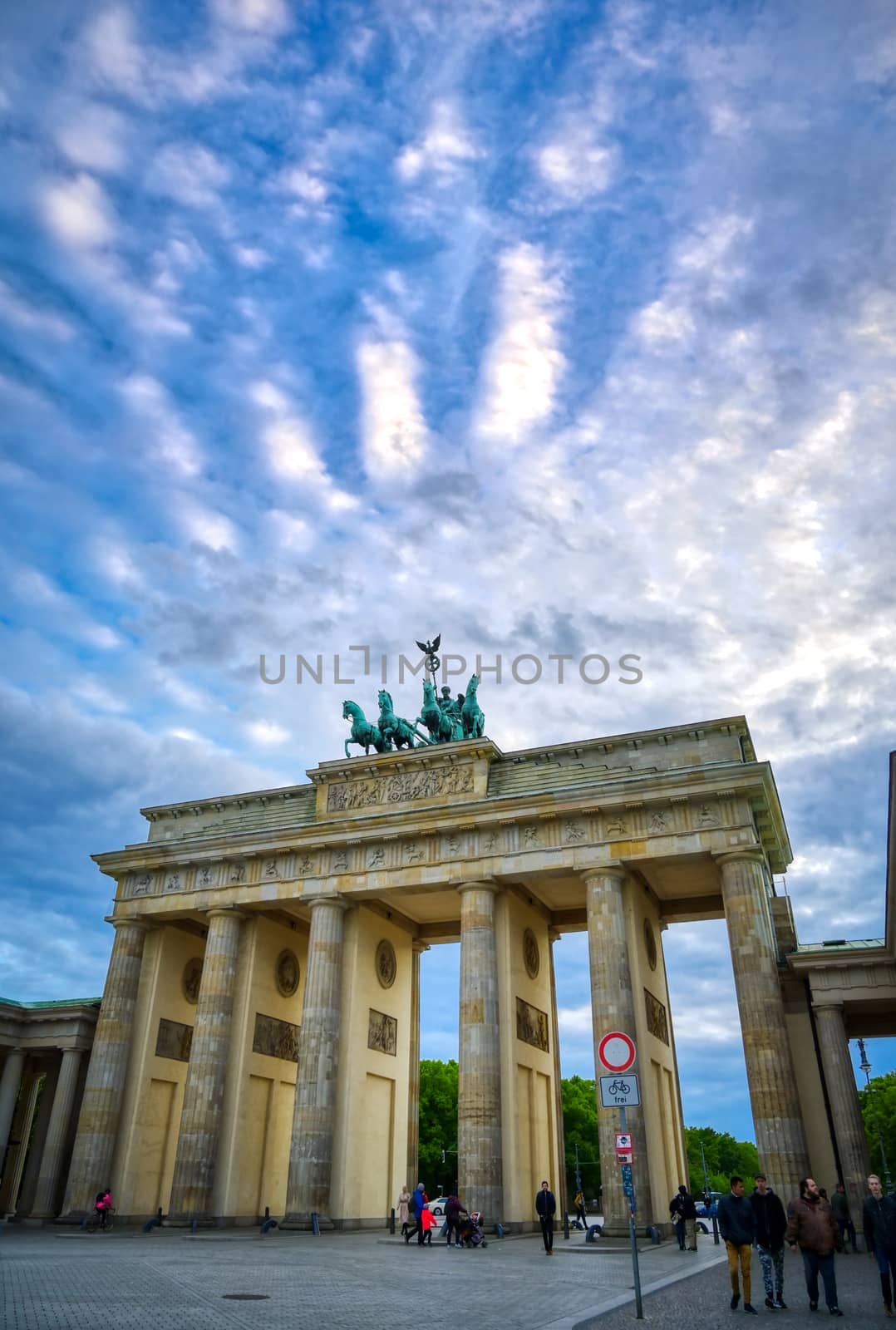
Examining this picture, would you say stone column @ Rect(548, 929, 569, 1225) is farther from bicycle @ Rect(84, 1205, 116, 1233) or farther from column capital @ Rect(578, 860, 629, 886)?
bicycle @ Rect(84, 1205, 116, 1233)

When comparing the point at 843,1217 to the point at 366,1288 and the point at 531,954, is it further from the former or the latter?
the point at 531,954

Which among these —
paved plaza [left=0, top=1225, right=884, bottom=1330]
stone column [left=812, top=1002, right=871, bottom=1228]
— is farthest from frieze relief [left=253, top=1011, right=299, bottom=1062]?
stone column [left=812, top=1002, right=871, bottom=1228]

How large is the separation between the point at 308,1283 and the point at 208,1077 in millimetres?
20573

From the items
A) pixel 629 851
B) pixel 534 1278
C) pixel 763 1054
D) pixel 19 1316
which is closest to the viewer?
pixel 19 1316

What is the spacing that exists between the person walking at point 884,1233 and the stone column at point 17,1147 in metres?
41.2

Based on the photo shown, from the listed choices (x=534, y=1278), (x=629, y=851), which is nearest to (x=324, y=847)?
(x=629, y=851)

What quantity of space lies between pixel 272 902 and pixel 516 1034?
1050 cm

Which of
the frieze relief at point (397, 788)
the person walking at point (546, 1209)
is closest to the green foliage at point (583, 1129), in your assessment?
the frieze relief at point (397, 788)

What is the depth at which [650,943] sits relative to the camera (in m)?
35.2

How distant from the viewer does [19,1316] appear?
10578mm

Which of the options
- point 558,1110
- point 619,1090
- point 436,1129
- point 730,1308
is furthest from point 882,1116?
point 619,1090

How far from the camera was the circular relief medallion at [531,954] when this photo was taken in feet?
118

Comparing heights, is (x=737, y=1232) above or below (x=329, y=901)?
below

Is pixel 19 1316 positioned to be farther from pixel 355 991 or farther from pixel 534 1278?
pixel 355 991
